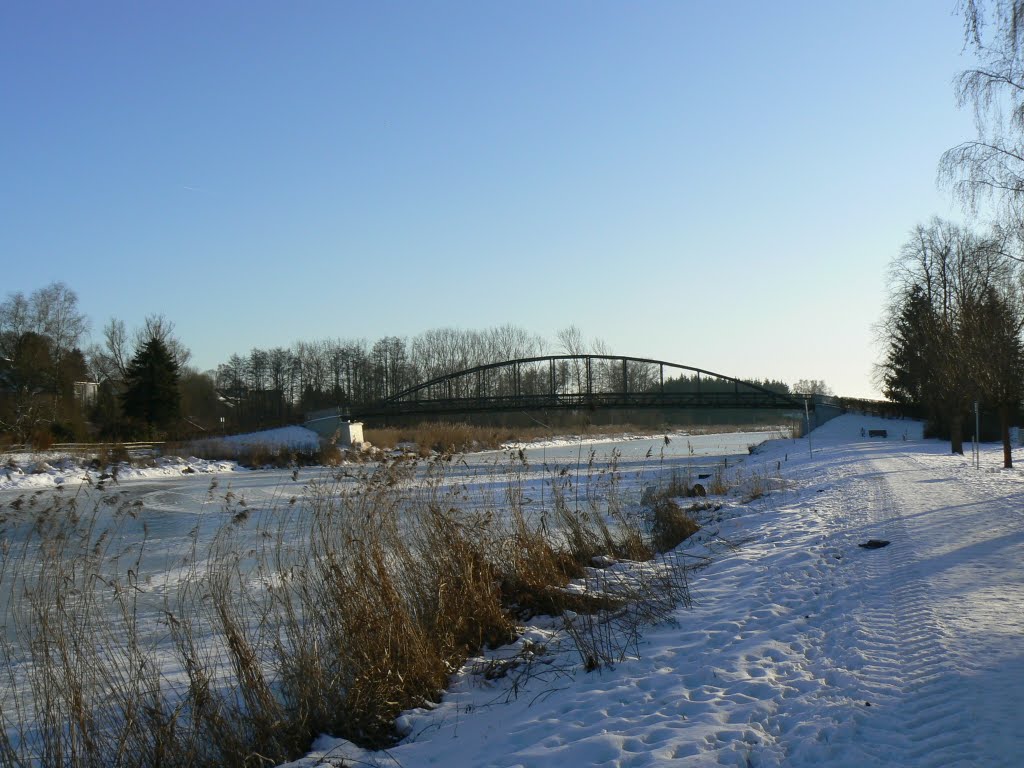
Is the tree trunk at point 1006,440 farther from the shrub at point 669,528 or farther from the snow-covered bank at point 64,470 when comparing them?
the snow-covered bank at point 64,470

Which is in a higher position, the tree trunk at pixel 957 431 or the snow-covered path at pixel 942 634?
the tree trunk at pixel 957 431

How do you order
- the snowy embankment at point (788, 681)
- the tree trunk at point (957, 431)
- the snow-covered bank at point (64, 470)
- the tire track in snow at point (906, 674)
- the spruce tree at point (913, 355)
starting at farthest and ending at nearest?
the spruce tree at point (913, 355), the tree trunk at point (957, 431), the snow-covered bank at point (64, 470), the snowy embankment at point (788, 681), the tire track in snow at point (906, 674)

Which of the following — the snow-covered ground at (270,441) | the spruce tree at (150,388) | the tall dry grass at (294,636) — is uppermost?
the spruce tree at (150,388)

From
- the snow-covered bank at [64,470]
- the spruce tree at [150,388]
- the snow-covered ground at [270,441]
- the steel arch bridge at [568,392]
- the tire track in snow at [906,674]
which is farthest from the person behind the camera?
the steel arch bridge at [568,392]

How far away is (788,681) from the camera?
5.14 meters

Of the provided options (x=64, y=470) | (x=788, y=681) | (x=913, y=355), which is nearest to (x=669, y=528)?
(x=788, y=681)

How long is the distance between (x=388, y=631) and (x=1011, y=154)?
13455 mm

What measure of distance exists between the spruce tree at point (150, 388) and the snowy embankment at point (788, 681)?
149 feet

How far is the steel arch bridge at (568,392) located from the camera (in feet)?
188

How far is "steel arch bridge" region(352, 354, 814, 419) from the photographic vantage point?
188 feet

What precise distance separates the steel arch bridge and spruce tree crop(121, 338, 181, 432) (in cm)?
1254

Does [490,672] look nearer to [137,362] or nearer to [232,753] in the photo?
[232,753]

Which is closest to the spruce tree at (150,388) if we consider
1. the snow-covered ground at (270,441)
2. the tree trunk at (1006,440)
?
the snow-covered ground at (270,441)

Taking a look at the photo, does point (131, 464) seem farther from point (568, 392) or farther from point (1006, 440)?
point (568, 392)
